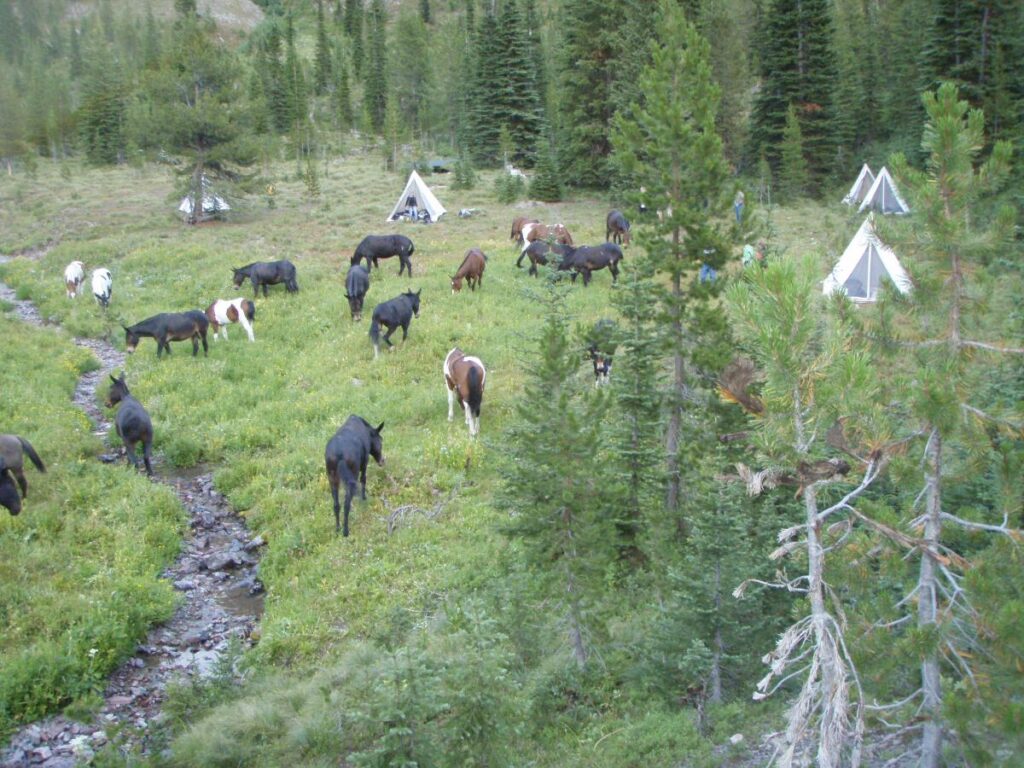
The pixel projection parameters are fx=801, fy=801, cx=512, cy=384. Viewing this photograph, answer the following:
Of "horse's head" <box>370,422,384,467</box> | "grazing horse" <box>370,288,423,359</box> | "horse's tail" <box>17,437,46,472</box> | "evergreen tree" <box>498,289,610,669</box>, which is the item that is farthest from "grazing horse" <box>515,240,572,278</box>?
"evergreen tree" <box>498,289,610,669</box>

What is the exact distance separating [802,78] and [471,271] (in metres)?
28.8

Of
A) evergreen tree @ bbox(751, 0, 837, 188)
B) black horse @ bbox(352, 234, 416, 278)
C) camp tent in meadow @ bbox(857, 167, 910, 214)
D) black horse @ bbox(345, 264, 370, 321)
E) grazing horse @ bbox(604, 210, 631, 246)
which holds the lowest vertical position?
black horse @ bbox(345, 264, 370, 321)

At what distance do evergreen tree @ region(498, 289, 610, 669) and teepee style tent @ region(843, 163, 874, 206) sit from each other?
33960 millimetres

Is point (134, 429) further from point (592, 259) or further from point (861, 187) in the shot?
point (861, 187)

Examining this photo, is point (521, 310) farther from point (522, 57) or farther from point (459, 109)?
point (459, 109)

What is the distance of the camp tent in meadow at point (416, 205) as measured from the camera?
36375 millimetres

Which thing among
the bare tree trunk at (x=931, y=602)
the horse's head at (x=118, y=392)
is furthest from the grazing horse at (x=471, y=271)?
the bare tree trunk at (x=931, y=602)

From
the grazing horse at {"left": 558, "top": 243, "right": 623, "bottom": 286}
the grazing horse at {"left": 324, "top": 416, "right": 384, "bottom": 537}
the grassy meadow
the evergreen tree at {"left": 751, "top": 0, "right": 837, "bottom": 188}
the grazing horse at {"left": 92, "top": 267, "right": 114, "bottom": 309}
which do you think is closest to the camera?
the grassy meadow

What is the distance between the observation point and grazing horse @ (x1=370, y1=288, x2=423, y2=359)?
19.1 meters

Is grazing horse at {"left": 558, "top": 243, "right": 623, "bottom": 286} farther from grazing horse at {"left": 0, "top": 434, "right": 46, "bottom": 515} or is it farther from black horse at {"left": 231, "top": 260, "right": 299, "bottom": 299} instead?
grazing horse at {"left": 0, "top": 434, "right": 46, "bottom": 515}

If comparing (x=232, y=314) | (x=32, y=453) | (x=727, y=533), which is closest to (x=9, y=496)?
(x=32, y=453)

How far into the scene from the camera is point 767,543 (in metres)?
7.97

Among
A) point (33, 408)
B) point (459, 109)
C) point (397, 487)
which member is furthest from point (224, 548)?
point (459, 109)

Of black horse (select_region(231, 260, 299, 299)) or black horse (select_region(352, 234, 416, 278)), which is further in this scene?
black horse (select_region(352, 234, 416, 278))
